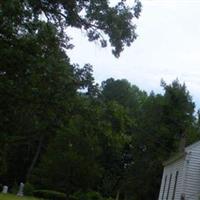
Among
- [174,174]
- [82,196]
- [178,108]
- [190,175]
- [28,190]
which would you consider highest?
[178,108]

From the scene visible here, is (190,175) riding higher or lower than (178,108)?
lower

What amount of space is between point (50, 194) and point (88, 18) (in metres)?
41.5

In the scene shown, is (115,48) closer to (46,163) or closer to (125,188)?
(46,163)

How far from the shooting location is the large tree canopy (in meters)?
17.1

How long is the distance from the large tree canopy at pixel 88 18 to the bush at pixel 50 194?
4062 centimetres

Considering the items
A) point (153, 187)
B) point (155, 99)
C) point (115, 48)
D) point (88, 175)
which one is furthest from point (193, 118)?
point (115, 48)

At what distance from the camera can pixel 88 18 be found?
18.0m

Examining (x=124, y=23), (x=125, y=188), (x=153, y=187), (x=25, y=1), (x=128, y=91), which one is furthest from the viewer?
(x=128, y=91)

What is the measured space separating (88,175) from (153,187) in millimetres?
8791

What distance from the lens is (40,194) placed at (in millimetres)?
58750

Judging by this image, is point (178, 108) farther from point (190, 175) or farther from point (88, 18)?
point (88, 18)

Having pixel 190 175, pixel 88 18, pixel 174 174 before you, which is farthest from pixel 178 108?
pixel 88 18

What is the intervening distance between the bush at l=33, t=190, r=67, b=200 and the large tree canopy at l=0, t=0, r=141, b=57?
40616mm

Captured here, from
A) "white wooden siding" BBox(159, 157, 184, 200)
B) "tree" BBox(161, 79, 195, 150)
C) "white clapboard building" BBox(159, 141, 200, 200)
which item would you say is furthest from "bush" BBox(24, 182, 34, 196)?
"white clapboard building" BBox(159, 141, 200, 200)
